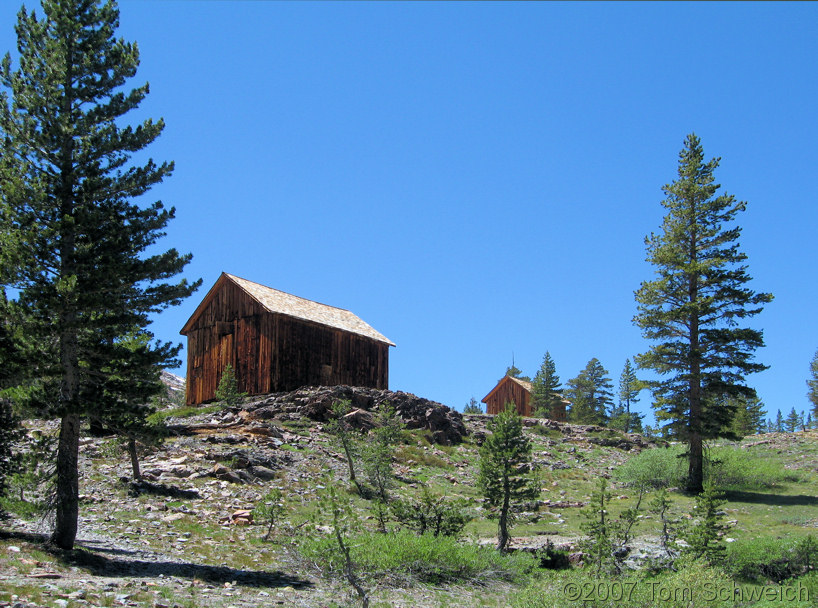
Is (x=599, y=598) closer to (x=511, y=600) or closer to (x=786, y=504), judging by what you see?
(x=511, y=600)

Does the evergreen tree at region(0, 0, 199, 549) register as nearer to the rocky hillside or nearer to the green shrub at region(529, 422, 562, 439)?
the rocky hillside

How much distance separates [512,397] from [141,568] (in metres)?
53.1

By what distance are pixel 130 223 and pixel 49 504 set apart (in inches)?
263

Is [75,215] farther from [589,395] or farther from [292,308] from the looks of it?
[589,395]

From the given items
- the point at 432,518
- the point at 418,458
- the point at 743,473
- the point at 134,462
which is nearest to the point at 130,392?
the point at 134,462

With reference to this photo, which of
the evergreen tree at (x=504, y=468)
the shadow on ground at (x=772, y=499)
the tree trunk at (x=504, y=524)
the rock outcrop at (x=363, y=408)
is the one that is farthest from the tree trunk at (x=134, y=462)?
the shadow on ground at (x=772, y=499)

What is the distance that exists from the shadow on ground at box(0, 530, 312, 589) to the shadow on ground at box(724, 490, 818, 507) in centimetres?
2089

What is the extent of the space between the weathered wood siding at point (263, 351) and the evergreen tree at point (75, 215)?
21.8 meters

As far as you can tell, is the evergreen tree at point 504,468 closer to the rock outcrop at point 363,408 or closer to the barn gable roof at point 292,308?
the rock outcrop at point 363,408

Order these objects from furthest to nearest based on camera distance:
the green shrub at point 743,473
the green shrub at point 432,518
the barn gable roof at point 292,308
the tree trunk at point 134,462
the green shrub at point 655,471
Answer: the barn gable roof at point 292,308
the green shrub at point 655,471
the green shrub at point 743,473
the tree trunk at point 134,462
the green shrub at point 432,518

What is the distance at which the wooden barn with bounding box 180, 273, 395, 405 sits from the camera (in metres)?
38.1

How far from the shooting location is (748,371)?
30.6 meters

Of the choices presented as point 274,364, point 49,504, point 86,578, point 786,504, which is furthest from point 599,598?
point 274,364

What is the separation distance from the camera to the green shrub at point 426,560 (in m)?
14.7
